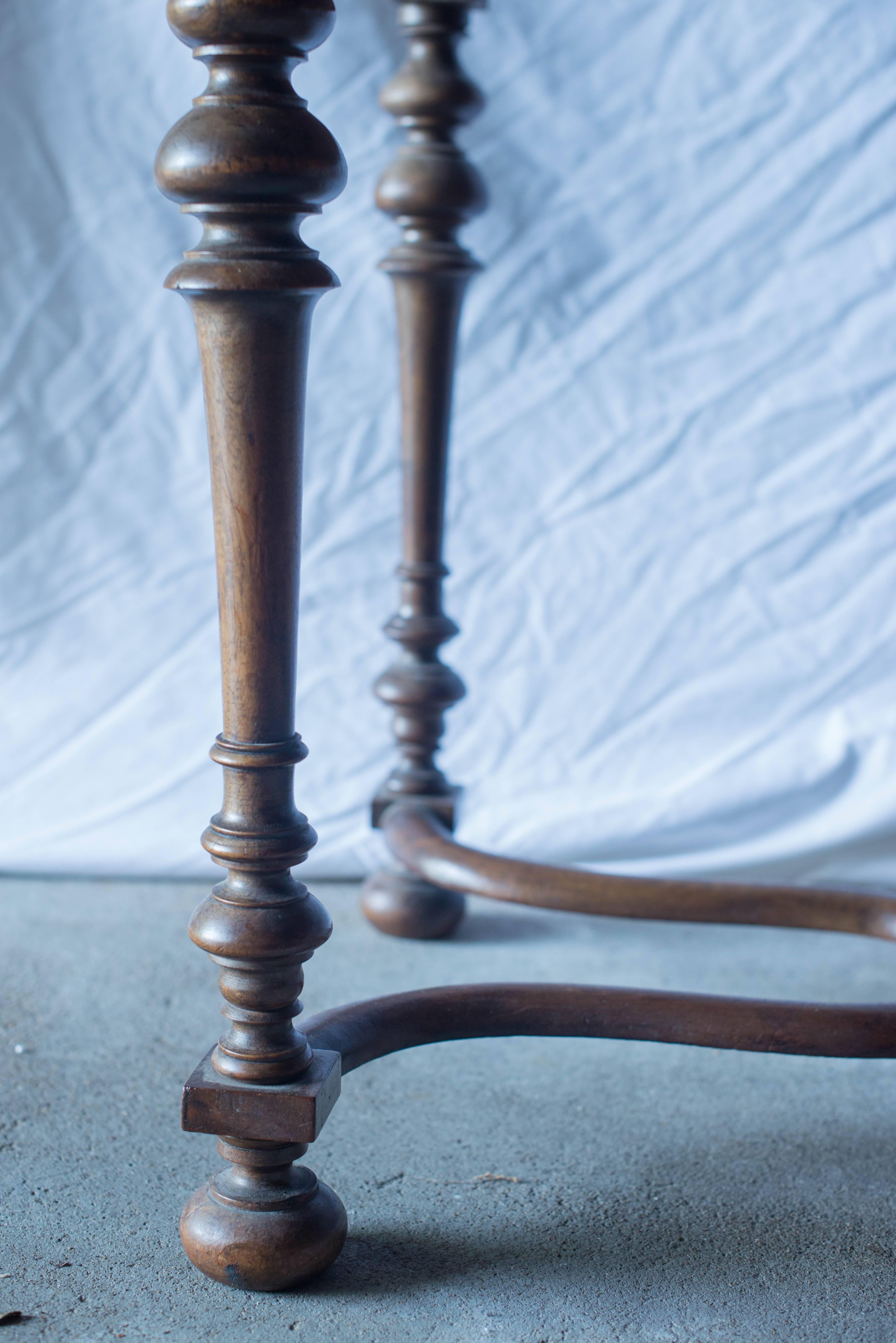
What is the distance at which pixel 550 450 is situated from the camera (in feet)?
4.28

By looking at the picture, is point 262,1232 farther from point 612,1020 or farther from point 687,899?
point 687,899

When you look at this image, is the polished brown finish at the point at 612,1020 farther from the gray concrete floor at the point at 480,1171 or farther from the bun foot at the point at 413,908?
the bun foot at the point at 413,908

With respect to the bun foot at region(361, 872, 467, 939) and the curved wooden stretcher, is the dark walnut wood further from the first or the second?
the bun foot at region(361, 872, 467, 939)

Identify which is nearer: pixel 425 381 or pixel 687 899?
pixel 687 899

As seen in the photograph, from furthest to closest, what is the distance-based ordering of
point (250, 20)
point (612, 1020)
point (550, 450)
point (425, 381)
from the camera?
1. point (550, 450)
2. point (425, 381)
3. point (612, 1020)
4. point (250, 20)

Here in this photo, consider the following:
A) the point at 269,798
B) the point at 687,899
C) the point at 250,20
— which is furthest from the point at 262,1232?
the point at 250,20

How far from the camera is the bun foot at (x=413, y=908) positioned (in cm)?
103

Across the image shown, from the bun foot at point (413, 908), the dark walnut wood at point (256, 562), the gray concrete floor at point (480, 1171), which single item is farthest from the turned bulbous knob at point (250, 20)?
the bun foot at point (413, 908)

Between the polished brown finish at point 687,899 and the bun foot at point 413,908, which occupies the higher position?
the polished brown finish at point 687,899

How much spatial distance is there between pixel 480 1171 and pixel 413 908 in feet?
1.10

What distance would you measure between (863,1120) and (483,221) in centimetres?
84

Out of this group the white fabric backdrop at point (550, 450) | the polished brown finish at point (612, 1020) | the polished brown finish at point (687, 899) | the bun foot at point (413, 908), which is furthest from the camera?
the white fabric backdrop at point (550, 450)

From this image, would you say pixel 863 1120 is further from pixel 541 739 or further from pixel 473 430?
pixel 473 430

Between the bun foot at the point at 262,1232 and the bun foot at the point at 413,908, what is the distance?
1.34 ft
